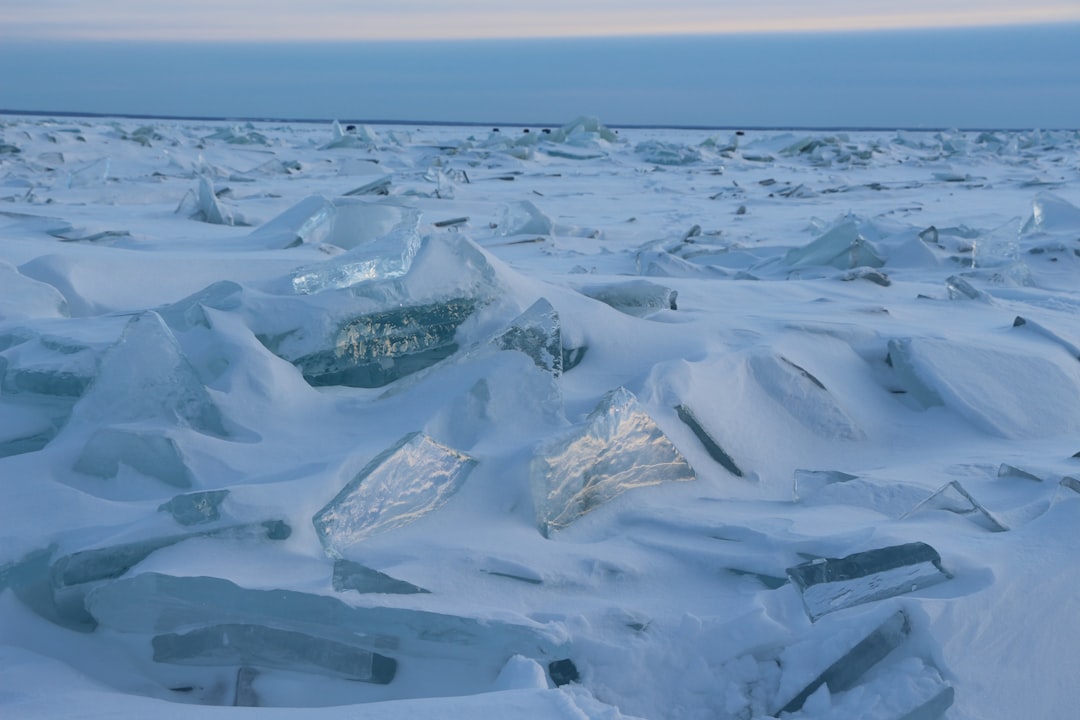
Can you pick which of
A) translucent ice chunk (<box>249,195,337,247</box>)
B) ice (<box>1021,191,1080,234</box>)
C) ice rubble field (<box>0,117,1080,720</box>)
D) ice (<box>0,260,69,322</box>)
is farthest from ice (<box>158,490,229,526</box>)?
ice (<box>1021,191,1080,234</box>)

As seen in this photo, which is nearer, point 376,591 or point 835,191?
point 376,591

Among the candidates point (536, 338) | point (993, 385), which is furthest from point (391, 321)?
point (993, 385)

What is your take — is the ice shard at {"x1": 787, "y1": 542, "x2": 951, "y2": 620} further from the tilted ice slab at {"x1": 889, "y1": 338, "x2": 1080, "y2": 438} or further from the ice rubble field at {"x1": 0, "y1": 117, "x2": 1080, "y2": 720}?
the tilted ice slab at {"x1": 889, "y1": 338, "x2": 1080, "y2": 438}

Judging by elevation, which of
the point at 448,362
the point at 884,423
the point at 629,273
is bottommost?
the point at 629,273

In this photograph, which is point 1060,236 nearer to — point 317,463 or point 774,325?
point 774,325

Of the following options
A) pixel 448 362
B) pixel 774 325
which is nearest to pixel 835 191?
A: pixel 774 325

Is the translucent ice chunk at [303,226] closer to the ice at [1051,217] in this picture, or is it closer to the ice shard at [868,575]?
the ice shard at [868,575]

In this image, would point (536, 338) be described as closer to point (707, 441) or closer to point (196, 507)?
point (707, 441)
